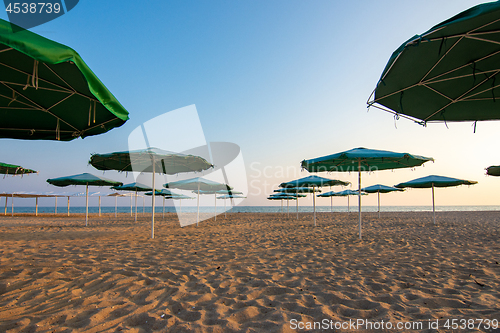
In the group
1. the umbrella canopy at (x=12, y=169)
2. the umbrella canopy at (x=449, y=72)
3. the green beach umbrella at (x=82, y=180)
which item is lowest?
the green beach umbrella at (x=82, y=180)

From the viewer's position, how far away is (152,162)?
7.04 m

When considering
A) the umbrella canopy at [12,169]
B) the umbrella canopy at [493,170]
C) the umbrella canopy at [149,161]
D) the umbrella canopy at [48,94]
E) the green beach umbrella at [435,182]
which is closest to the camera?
the umbrella canopy at [48,94]

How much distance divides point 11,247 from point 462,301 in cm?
786

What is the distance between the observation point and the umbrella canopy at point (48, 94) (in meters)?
1.49

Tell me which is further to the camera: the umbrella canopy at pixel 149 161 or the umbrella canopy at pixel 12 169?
the umbrella canopy at pixel 12 169

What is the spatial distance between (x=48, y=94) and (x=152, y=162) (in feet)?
14.8

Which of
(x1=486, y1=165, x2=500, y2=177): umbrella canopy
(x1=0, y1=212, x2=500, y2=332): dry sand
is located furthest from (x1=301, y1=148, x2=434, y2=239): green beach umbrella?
(x1=486, y1=165, x2=500, y2=177): umbrella canopy

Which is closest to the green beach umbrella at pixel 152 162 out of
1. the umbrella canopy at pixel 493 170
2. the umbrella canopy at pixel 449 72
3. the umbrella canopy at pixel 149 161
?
the umbrella canopy at pixel 149 161

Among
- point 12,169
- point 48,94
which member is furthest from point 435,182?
point 12,169

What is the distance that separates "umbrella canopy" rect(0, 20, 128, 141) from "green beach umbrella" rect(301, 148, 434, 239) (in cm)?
516

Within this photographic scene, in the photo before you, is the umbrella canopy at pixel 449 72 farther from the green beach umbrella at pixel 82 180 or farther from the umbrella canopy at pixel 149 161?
the green beach umbrella at pixel 82 180

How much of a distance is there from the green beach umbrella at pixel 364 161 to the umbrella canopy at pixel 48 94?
5.16 metres

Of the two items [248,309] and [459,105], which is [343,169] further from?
[248,309]

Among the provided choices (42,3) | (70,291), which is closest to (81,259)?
(70,291)
